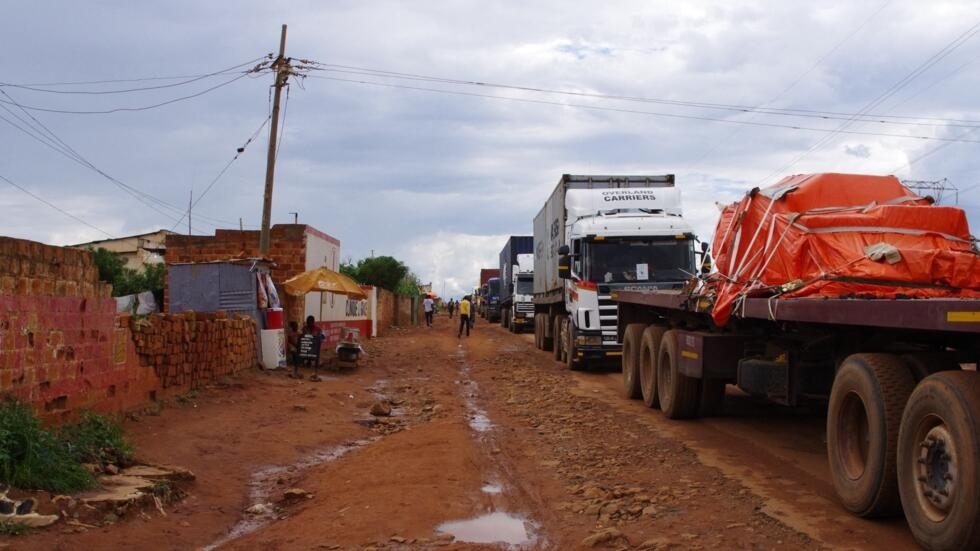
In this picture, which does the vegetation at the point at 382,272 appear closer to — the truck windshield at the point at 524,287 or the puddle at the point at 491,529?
the truck windshield at the point at 524,287

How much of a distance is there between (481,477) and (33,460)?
148 inches

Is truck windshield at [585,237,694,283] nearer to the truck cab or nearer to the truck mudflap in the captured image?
the truck cab

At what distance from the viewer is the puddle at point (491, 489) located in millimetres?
7521

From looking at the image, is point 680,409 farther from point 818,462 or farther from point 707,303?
point 818,462

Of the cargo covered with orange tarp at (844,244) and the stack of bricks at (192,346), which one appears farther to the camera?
the stack of bricks at (192,346)

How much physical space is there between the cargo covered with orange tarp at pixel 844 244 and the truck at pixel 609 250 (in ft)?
21.9

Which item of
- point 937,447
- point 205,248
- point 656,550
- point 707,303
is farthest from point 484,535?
point 205,248

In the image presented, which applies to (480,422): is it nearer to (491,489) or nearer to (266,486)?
(266,486)

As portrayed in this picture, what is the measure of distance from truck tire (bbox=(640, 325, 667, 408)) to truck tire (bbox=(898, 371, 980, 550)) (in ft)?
22.9

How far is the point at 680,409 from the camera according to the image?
1123cm

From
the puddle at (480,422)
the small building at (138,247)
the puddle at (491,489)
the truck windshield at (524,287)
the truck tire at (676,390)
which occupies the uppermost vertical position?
the small building at (138,247)

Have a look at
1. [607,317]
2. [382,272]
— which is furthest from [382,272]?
[607,317]

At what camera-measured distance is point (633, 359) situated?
13.8 metres

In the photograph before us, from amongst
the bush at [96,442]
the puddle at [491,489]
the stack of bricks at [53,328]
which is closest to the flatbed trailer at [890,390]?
the puddle at [491,489]
